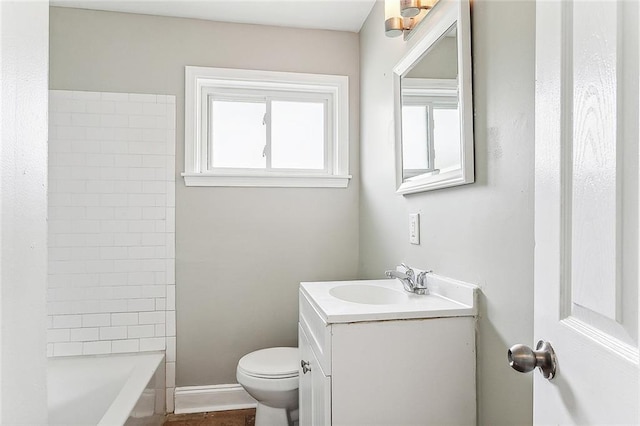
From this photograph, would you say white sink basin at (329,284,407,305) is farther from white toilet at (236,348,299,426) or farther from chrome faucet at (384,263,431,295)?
white toilet at (236,348,299,426)

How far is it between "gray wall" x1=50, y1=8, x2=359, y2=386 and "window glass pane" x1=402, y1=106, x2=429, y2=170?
0.80 m

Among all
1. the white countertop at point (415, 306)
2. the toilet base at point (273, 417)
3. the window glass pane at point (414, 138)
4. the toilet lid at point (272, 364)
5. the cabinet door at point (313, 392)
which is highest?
the window glass pane at point (414, 138)

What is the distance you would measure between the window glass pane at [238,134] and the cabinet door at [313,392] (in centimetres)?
128

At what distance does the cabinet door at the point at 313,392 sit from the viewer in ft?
3.83

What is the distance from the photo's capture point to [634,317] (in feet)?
1.56

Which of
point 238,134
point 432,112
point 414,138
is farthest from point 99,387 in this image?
point 432,112

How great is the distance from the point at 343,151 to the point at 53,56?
1.78 m

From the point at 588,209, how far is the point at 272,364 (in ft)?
5.69

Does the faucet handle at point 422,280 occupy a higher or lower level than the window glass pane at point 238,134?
lower

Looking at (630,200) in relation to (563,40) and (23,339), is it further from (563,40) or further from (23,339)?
(23,339)

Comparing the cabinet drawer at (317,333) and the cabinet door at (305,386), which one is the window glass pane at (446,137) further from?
the cabinet door at (305,386)

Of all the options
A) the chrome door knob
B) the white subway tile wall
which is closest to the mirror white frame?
the chrome door knob

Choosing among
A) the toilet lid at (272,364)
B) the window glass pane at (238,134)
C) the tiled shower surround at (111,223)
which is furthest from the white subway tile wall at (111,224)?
the toilet lid at (272,364)

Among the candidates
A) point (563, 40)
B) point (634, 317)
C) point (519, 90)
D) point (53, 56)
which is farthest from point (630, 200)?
point (53, 56)
